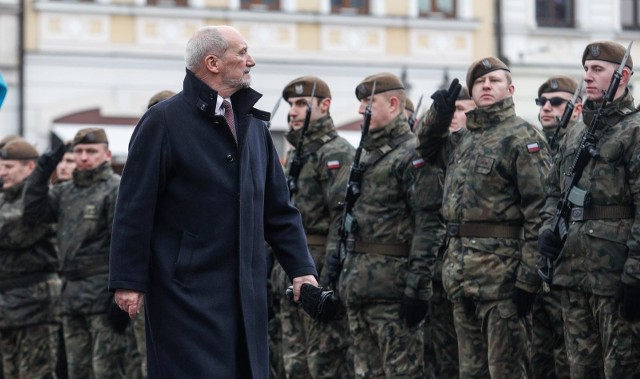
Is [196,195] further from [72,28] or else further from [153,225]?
[72,28]

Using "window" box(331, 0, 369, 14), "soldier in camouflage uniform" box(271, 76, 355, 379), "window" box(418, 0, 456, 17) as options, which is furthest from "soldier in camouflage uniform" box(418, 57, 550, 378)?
"window" box(418, 0, 456, 17)

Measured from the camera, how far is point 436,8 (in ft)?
78.6

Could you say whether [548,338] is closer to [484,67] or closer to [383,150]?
[383,150]

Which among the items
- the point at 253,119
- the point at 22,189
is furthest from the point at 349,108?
the point at 253,119

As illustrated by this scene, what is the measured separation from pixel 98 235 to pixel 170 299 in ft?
16.1

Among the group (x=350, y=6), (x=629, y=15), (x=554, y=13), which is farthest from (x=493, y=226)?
(x=629, y=15)

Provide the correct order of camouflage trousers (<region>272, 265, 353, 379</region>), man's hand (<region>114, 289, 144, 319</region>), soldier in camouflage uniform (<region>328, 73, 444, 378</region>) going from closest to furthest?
man's hand (<region>114, 289, 144, 319</region>)
soldier in camouflage uniform (<region>328, 73, 444, 378</region>)
camouflage trousers (<region>272, 265, 353, 379</region>)

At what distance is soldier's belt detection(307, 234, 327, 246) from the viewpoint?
10.1m

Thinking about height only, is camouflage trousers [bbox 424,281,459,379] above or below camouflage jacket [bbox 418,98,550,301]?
below

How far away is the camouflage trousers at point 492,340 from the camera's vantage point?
820 centimetres

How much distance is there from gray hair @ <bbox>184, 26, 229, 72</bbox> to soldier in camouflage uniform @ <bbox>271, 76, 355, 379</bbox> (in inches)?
135

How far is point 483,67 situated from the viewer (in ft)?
Result: 28.0

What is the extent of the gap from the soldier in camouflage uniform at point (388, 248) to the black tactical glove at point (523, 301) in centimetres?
84

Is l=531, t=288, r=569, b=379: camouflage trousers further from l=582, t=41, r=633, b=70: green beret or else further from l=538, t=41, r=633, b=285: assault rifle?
l=582, t=41, r=633, b=70: green beret
